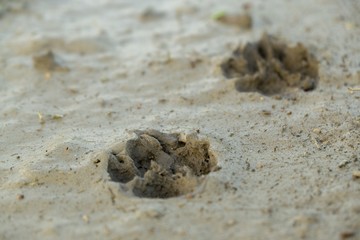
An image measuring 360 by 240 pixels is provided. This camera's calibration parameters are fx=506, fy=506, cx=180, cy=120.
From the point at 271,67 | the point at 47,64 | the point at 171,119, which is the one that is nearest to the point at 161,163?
the point at 171,119

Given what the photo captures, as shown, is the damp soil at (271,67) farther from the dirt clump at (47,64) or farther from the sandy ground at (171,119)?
the dirt clump at (47,64)

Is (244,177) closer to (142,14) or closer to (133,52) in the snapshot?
(133,52)

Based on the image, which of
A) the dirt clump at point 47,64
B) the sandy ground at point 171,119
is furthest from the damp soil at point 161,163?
the dirt clump at point 47,64

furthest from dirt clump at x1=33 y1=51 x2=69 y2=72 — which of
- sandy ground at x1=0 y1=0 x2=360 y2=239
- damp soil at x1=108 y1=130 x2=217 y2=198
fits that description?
damp soil at x1=108 y1=130 x2=217 y2=198

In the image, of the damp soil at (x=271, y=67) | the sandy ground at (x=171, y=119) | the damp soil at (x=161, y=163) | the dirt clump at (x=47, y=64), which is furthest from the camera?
the dirt clump at (x=47, y=64)

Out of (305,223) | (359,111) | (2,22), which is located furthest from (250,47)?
(2,22)

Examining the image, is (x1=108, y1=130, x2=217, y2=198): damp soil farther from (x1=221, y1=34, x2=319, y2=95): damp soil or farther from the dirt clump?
the dirt clump
